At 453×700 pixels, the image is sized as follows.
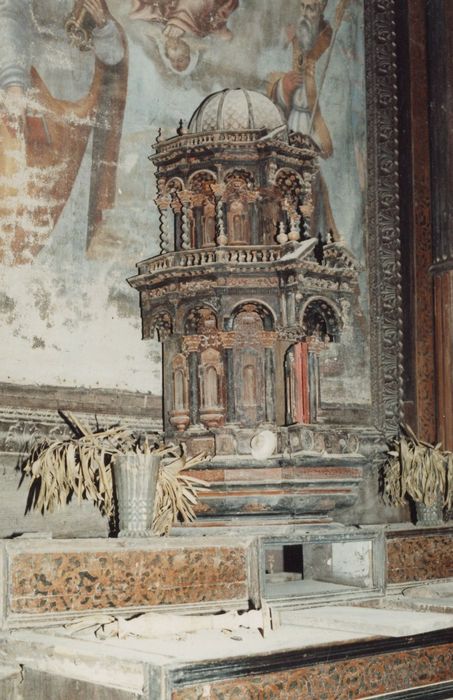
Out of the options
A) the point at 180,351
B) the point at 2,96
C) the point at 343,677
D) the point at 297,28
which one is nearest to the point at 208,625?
the point at 343,677

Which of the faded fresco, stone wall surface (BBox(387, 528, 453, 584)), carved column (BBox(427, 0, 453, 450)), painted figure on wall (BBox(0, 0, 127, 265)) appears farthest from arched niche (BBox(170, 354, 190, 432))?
carved column (BBox(427, 0, 453, 450))

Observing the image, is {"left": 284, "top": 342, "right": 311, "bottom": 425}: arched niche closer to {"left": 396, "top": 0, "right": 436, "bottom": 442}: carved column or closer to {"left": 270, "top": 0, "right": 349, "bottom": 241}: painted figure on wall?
{"left": 270, "top": 0, "right": 349, "bottom": 241}: painted figure on wall

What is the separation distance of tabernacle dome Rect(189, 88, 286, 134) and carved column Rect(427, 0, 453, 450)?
2.94 m

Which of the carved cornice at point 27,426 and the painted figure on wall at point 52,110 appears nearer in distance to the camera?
the carved cornice at point 27,426

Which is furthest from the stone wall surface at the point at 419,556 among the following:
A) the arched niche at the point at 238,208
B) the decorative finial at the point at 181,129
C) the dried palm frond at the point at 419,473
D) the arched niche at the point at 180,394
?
the decorative finial at the point at 181,129

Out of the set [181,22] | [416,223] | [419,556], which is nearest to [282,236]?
[181,22]

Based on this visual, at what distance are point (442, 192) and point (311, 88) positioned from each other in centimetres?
175

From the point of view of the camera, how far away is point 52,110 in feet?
28.9

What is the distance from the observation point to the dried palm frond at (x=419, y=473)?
9172 mm

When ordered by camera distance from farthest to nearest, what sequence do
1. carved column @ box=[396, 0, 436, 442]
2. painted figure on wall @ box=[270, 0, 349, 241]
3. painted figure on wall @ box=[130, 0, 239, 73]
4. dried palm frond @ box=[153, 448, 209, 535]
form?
carved column @ box=[396, 0, 436, 442], painted figure on wall @ box=[270, 0, 349, 241], painted figure on wall @ box=[130, 0, 239, 73], dried palm frond @ box=[153, 448, 209, 535]

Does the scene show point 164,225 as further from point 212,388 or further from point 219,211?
point 212,388

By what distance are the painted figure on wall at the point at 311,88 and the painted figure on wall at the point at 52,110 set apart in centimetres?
178

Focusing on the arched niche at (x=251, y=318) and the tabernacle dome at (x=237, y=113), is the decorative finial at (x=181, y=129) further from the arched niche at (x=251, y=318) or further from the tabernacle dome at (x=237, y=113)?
the arched niche at (x=251, y=318)

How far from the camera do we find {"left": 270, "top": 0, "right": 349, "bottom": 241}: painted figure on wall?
10.3 metres
